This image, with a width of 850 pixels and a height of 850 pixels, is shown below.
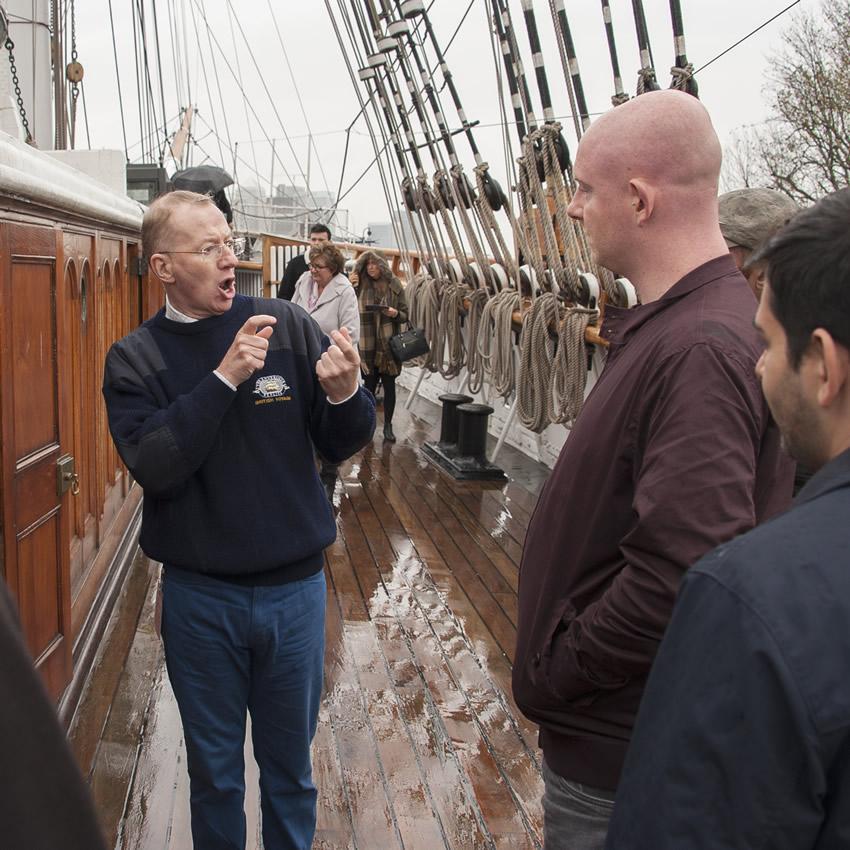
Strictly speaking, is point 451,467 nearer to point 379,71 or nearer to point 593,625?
point 379,71

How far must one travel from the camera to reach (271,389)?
2066mm

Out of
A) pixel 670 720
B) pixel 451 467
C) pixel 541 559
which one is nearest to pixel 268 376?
pixel 541 559

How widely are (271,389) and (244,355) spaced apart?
17 centimetres

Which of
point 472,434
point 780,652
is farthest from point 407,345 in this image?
point 780,652

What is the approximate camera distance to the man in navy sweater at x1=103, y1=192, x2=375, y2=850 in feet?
6.55

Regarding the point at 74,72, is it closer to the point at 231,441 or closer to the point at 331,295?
the point at 331,295

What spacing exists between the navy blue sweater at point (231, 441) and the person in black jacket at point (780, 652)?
120 centimetres

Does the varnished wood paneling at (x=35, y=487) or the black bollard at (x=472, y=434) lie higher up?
the varnished wood paneling at (x=35, y=487)

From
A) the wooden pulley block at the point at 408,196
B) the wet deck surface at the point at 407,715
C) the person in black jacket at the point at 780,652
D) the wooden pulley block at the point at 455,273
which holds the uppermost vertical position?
the wooden pulley block at the point at 408,196

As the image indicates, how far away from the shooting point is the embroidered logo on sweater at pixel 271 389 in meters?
2.06

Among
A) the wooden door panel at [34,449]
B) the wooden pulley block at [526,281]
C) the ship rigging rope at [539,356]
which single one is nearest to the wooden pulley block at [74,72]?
the wooden pulley block at [526,281]

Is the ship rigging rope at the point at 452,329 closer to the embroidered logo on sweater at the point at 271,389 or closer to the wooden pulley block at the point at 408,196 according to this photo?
the wooden pulley block at the point at 408,196

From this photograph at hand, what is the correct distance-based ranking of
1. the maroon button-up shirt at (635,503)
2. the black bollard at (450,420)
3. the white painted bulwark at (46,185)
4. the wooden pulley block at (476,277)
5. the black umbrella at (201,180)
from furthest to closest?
the wooden pulley block at (476,277), the black bollard at (450,420), the black umbrella at (201,180), the white painted bulwark at (46,185), the maroon button-up shirt at (635,503)

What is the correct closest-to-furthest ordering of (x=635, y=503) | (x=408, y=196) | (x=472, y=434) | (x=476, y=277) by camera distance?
(x=635, y=503), (x=472, y=434), (x=476, y=277), (x=408, y=196)
